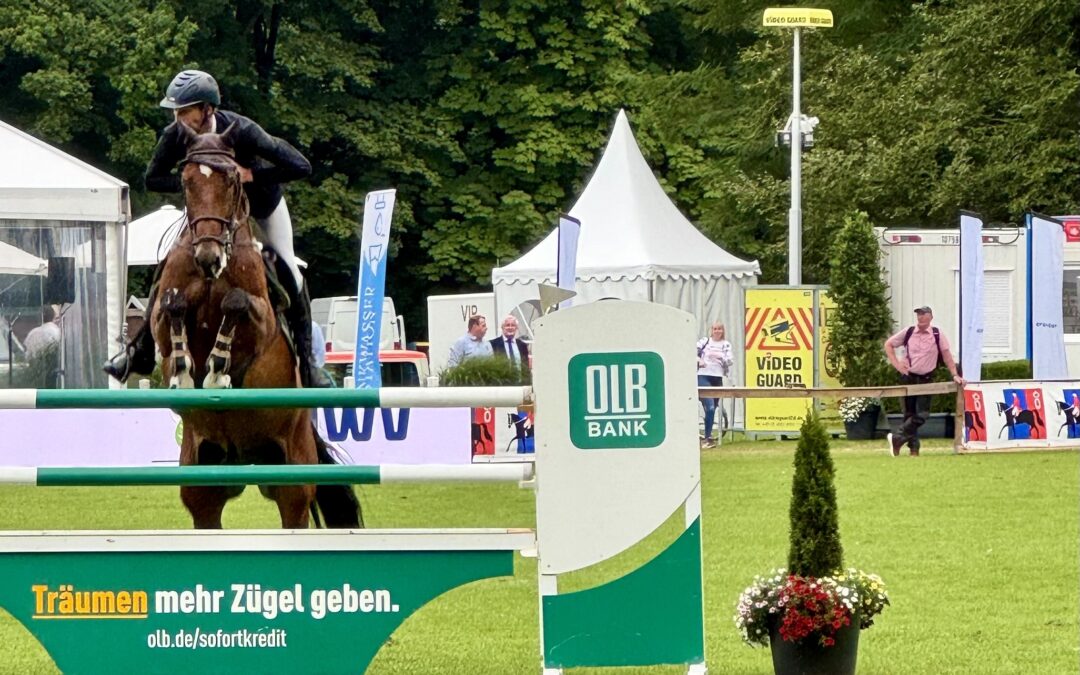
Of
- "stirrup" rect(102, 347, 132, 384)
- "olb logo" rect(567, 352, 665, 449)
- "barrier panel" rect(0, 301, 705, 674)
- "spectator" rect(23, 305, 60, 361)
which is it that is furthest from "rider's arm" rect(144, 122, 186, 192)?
"spectator" rect(23, 305, 60, 361)

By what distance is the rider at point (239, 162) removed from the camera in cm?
815

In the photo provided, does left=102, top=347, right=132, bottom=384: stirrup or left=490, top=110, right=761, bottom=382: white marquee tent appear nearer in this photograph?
left=102, top=347, right=132, bottom=384: stirrup

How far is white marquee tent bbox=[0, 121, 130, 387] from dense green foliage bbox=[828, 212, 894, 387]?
Result: 35.1ft

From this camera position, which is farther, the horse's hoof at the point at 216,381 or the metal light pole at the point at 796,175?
the metal light pole at the point at 796,175

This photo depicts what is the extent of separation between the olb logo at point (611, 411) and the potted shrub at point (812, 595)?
2.35 feet

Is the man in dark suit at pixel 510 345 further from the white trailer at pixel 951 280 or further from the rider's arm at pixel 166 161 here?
the rider's arm at pixel 166 161

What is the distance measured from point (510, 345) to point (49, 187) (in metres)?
5.63

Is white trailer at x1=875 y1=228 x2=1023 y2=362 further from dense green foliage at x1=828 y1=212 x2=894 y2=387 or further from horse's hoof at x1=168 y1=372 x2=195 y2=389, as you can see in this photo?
horse's hoof at x1=168 y1=372 x2=195 y2=389

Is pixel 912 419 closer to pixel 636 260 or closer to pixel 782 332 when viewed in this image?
pixel 782 332

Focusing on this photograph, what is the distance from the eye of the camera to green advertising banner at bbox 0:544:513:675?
19.4 ft

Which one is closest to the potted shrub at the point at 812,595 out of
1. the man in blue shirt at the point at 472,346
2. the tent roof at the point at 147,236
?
the man in blue shirt at the point at 472,346

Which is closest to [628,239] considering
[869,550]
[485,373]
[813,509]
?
[485,373]

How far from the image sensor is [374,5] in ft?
147

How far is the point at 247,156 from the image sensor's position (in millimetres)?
8266
